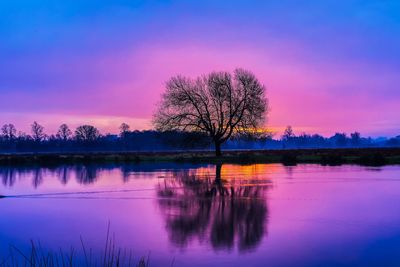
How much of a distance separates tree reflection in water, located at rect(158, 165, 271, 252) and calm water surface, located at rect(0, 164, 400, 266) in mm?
23

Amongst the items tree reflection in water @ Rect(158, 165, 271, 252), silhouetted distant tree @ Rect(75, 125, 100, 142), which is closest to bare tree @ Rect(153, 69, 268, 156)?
tree reflection in water @ Rect(158, 165, 271, 252)

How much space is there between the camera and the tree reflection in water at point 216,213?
9398mm

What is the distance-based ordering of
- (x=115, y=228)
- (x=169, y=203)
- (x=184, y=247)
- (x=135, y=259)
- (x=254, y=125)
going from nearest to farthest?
(x=135, y=259), (x=184, y=247), (x=115, y=228), (x=169, y=203), (x=254, y=125)

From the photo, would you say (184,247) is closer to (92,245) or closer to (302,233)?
(92,245)

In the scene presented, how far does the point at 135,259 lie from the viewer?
803 cm

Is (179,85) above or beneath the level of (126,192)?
above

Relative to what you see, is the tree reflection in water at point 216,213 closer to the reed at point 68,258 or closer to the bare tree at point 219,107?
the reed at point 68,258

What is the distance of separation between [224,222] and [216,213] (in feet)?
4.74

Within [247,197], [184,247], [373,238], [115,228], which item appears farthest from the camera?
[247,197]

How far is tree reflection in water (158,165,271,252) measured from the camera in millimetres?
9398

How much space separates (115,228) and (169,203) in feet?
13.1

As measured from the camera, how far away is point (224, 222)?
36.7 ft

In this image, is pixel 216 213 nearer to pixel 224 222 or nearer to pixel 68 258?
pixel 224 222

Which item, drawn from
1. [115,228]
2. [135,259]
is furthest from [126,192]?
[135,259]
